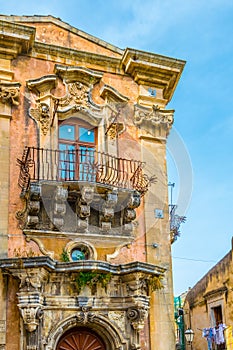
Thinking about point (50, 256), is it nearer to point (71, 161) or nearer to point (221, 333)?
point (71, 161)

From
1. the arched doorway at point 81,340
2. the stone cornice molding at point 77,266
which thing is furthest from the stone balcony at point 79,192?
the arched doorway at point 81,340

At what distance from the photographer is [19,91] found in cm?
1274

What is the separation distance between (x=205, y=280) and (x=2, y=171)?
1201 cm

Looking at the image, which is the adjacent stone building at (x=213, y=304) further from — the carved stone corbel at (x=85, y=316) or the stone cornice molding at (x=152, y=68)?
the carved stone corbel at (x=85, y=316)

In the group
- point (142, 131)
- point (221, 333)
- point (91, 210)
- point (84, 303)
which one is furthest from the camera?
point (221, 333)

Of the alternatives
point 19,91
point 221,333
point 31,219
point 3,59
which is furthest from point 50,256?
point 221,333

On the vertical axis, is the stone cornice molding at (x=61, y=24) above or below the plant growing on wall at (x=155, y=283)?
above

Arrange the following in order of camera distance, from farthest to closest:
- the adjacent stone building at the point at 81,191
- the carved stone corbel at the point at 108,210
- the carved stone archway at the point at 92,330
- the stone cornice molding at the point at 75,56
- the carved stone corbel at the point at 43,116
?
the stone cornice molding at the point at 75,56 < the carved stone corbel at the point at 43,116 < the carved stone corbel at the point at 108,210 < the adjacent stone building at the point at 81,191 < the carved stone archway at the point at 92,330

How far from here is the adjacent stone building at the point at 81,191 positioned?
→ 11242 millimetres

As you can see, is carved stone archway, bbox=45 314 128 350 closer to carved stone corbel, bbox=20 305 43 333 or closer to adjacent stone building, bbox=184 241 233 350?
carved stone corbel, bbox=20 305 43 333

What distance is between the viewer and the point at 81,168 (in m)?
12.6

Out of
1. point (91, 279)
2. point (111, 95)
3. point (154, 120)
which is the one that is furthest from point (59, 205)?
point (154, 120)

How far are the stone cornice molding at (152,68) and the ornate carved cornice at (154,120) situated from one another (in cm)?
79

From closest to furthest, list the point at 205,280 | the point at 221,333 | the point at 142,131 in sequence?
the point at 142,131 → the point at 221,333 → the point at 205,280
